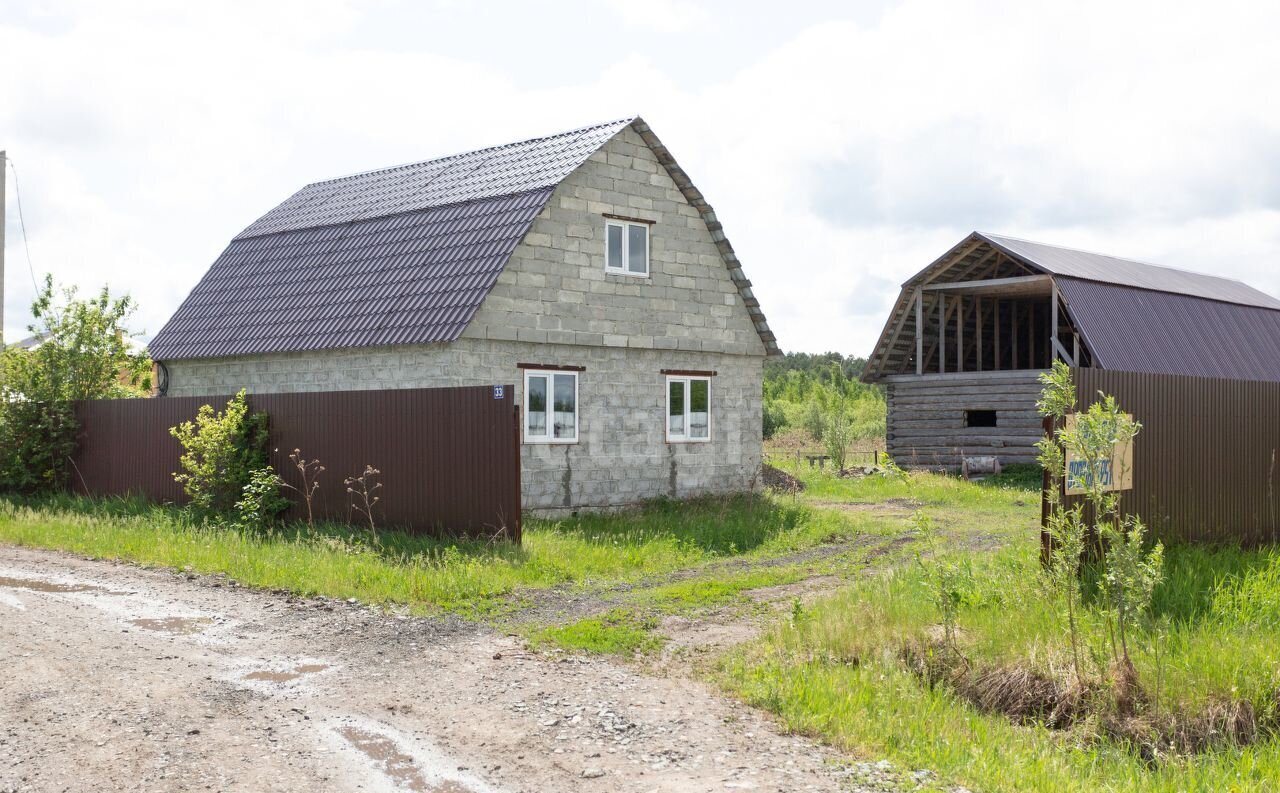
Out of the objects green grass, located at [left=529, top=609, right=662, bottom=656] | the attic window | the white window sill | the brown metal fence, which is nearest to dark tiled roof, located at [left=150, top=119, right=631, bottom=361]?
the white window sill

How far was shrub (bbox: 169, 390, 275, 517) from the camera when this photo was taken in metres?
16.5

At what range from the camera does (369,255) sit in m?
20.6

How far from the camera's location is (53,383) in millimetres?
21109

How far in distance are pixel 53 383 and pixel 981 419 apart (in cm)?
2200

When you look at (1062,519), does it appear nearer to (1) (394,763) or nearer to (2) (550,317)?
(1) (394,763)

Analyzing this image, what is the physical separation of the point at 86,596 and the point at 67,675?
12.3 ft

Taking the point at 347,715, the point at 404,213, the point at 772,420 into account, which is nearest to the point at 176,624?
the point at 347,715

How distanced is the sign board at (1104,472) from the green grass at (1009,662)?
0.94 meters

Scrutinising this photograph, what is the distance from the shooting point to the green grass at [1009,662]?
272 inches

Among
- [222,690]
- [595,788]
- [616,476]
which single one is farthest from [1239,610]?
[616,476]

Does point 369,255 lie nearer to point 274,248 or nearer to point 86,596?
point 274,248

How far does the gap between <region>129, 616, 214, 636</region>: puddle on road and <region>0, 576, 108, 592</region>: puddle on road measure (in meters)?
2.01

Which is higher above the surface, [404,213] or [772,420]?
[404,213]

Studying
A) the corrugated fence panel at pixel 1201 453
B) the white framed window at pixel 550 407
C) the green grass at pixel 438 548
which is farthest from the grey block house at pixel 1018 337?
the white framed window at pixel 550 407
